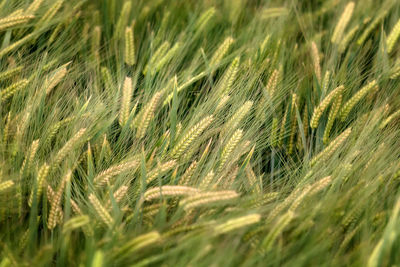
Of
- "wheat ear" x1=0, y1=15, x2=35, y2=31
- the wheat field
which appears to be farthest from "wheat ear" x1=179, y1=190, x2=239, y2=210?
"wheat ear" x1=0, y1=15, x2=35, y2=31

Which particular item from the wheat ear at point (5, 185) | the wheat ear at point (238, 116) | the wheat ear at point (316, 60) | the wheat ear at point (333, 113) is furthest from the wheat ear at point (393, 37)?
the wheat ear at point (5, 185)

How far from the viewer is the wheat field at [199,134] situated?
1.14 m

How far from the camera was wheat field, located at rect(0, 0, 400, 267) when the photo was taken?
1.14 metres

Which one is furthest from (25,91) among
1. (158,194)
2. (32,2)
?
(158,194)

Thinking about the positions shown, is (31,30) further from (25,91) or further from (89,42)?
(25,91)

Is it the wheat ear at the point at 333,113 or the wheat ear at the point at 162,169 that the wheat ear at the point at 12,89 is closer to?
the wheat ear at the point at 162,169

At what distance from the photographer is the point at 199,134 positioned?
1391mm

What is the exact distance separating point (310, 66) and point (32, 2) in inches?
37.0

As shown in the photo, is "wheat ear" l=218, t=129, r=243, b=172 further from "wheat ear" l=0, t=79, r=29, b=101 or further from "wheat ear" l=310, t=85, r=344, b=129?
"wheat ear" l=0, t=79, r=29, b=101

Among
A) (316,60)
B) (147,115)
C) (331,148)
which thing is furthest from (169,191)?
(316,60)

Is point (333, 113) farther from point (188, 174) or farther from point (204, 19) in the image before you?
point (204, 19)

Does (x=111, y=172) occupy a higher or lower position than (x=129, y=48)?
lower

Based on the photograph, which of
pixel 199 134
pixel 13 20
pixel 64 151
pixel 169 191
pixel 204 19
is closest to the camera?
pixel 169 191

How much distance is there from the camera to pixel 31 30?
1773mm
